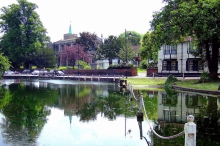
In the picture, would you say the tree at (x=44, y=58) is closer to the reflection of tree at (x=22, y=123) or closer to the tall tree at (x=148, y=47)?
the tall tree at (x=148, y=47)

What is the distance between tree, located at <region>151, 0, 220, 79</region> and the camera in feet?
103

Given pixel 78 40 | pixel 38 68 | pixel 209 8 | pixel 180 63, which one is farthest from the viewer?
pixel 78 40

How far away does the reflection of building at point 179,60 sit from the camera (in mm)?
56438

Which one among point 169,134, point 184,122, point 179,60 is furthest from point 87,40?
point 169,134

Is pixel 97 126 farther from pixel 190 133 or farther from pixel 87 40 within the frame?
pixel 87 40

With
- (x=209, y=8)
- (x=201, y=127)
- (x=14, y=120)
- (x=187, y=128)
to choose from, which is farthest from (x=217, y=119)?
(x=209, y=8)

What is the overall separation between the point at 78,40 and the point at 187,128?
90.0 m

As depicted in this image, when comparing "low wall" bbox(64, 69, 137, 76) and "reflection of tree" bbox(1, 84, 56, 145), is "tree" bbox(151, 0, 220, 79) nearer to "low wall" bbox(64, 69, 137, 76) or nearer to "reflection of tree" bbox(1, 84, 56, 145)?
"reflection of tree" bbox(1, 84, 56, 145)

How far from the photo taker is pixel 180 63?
5816cm

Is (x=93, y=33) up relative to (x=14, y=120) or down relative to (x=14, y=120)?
up

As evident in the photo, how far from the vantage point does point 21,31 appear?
8419 centimetres

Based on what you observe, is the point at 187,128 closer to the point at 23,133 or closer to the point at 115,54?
the point at 23,133

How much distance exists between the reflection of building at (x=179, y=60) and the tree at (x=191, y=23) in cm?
1772

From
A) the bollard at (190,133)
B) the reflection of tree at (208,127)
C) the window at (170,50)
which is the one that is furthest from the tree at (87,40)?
the bollard at (190,133)
